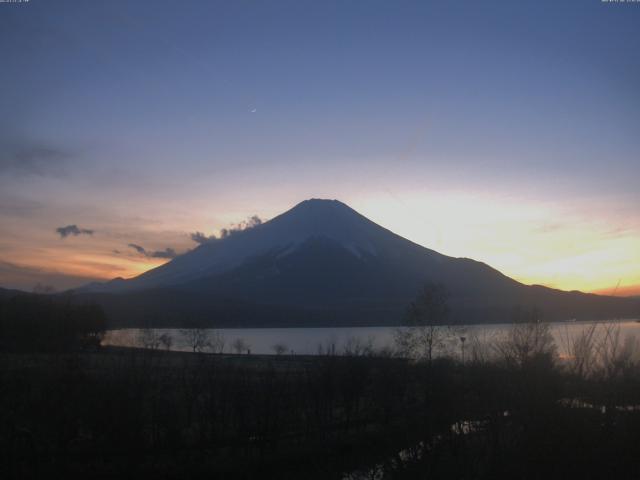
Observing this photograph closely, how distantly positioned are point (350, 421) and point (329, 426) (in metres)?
1.58

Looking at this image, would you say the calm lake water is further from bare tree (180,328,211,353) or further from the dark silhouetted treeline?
the dark silhouetted treeline

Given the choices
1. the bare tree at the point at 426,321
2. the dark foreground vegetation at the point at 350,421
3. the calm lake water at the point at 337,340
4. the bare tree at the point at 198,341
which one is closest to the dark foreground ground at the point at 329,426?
the dark foreground vegetation at the point at 350,421

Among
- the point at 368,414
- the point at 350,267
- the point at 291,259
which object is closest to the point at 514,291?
the point at 350,267

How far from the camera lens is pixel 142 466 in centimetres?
1612

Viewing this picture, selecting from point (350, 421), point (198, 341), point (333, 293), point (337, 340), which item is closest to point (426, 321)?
point (350, 421)

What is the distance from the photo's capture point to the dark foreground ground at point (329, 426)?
35.1 feet

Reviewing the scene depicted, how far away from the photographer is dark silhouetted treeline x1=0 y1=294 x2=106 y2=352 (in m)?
40.3

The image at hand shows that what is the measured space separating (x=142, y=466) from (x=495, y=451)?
9.53 m

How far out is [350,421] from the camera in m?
21.8

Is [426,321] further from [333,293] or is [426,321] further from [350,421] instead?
[333,293]

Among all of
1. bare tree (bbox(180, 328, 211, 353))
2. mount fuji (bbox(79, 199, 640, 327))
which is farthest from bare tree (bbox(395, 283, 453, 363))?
mount fuji (bbox(79, 199, 640, 327))

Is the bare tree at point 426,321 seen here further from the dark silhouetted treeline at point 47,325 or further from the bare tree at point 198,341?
the bare tree at point 198,341

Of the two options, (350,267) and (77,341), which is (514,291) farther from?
(77,341)

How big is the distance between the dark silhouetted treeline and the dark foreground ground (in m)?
19.9
